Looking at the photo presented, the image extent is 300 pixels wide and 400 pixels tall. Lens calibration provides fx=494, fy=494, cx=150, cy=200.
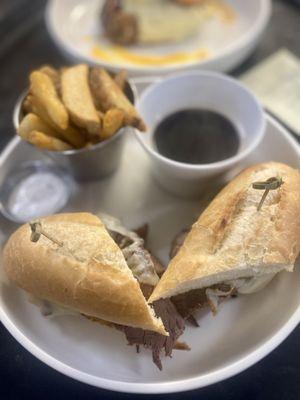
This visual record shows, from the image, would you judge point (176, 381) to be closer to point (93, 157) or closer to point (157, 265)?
point (157, 265)

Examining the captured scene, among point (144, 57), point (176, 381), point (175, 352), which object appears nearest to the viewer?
point (176, 381)

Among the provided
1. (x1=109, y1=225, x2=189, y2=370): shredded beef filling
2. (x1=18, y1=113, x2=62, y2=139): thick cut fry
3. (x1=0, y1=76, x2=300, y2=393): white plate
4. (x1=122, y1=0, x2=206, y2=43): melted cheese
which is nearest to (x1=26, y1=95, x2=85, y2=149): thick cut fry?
(x1=18, y1=113, x2=62, y2=139): thick cut fry

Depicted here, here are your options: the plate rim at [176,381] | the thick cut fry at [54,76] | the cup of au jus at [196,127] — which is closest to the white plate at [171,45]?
the cup of au jus at [196,127]

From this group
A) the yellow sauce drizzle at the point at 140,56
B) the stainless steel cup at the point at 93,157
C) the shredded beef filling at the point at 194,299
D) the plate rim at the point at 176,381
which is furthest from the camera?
the yellow sauce drizzle at the point at 140,56

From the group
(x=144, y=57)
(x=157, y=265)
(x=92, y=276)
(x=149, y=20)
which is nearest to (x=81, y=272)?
(x=92, y=276)

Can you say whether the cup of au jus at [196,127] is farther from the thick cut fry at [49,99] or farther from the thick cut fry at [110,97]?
the thick cut fry at [49,99]

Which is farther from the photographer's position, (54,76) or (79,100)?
(54,76)

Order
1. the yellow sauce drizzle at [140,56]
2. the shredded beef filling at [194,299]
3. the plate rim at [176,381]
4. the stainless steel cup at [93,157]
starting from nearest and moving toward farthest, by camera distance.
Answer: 1. the plate rim at [176,381]
2. the shredded beef filling at [194,299]
3. the stainless steel cup at [93,157]
4. the yellow sauce drizzle at [140,56]
